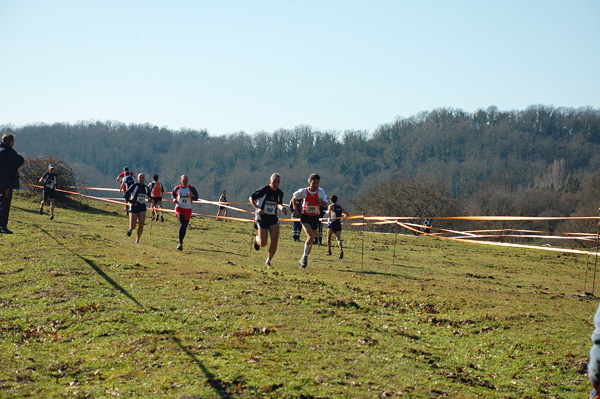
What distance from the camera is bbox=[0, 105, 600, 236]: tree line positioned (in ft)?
362

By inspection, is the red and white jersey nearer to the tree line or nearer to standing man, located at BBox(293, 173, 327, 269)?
standing man, located at BBox(293, 173, 327, 269)

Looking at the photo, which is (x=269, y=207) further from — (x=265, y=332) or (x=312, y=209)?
(x=265, y=332)

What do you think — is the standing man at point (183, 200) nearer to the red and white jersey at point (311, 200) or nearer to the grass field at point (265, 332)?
the grass field at point (265, 332)

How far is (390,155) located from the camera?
5787 inches

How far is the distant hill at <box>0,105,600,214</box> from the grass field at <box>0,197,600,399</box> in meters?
100

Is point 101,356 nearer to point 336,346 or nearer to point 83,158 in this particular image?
point 336,346

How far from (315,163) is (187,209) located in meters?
136

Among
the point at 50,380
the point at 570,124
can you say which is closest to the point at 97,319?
the point at 50,380

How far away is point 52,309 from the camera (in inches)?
346

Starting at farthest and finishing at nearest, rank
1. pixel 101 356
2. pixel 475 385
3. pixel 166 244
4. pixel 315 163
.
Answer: pixel 315 163
pixel 166 244
pixel 101 356
pixel 475 385

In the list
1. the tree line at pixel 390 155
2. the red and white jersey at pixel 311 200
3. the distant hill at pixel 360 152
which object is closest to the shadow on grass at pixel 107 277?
the red and white jersey at pixel 311 200

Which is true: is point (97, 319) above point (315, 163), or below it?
below

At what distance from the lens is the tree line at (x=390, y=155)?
110250 millimetres

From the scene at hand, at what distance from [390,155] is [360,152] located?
7.92 metres
